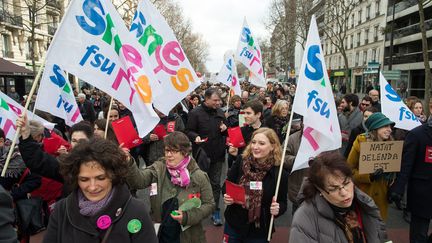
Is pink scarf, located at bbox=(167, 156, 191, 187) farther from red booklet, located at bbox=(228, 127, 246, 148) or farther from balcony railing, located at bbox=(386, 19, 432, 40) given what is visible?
balcony railing, located at bbox=(386, 19, 432, 40)

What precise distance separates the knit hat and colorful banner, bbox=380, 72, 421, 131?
1.51 metres

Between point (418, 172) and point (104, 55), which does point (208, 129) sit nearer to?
point (104, 55)

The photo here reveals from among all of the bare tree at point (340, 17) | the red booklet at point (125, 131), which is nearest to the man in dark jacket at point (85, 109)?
the red booklet at point (125, 131)

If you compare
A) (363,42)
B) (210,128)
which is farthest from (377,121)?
(363,42)

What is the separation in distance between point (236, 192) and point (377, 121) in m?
1.80

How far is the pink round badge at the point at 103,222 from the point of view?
6.01 feet

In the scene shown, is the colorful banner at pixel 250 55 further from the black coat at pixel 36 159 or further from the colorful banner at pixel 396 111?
the black coat at pixel 36 159

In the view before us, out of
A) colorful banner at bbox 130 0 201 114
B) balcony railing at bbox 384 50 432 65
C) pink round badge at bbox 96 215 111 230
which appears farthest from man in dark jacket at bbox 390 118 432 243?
balcony railing at bbox 384 50 432 65

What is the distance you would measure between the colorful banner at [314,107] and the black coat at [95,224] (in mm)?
1722

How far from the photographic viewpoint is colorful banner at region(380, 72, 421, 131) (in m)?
5.03

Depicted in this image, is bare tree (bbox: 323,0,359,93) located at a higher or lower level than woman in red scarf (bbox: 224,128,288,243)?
higher

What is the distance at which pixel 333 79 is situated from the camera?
182 feet

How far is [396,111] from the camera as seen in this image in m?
5.07

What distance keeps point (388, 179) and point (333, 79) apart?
54.9 meters
